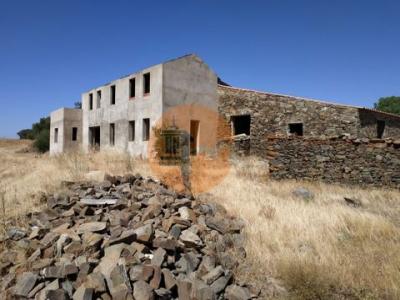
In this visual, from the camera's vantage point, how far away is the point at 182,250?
15.3 ft

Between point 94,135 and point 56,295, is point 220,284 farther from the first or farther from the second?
point 94,135

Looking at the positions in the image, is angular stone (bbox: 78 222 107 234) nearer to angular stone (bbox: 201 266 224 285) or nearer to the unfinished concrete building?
angular stone (bbox: 201 266 224 285)

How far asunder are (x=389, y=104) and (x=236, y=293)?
4361 centimetres

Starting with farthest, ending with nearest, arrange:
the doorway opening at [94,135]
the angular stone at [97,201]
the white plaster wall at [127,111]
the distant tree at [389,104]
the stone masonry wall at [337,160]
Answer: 1. the distant tree at [389,104]
2. the doorway opening at [94,135]
3. the white plaster wall at [127,111]
4. the stone masonry wall at [337,160]
5. the angular stone at [97,201]

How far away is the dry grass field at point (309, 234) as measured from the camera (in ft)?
14.1

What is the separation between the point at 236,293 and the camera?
4.08 meters

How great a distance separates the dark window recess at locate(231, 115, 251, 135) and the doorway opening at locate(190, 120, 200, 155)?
89.8 inches

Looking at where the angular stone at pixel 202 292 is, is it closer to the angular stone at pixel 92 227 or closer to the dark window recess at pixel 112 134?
the angular stone at pixel 92 227

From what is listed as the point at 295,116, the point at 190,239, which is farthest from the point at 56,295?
the point at 295,116

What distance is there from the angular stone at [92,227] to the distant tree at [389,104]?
4122cm

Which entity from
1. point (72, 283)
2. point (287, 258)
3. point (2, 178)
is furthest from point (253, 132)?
point (72, 283)

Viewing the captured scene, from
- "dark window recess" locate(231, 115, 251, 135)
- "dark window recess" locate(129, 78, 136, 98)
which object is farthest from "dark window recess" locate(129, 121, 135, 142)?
"dark window recess" locate(231, 115, 251, 135)

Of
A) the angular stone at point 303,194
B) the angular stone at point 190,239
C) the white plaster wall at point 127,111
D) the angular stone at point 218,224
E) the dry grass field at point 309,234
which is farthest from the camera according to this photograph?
the white plaster wall at point 127,111

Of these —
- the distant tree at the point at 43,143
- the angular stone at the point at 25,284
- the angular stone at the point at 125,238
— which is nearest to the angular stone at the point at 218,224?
the angular stone at the point at 125,238
